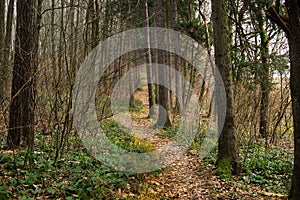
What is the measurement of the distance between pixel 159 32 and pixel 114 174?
437 inches

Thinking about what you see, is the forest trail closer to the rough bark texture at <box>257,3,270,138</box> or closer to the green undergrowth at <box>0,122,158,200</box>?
the green undergrowth at <box>0,122,158,200</box>

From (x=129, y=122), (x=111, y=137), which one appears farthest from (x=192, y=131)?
(x=111, y=137)

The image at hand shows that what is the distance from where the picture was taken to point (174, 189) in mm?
6031

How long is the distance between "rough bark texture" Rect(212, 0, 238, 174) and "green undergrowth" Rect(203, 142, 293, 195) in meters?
0.37

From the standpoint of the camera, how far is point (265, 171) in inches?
275

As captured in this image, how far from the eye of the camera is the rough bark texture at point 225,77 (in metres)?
6.71

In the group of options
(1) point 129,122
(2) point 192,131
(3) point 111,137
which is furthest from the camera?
(1) point 129,122

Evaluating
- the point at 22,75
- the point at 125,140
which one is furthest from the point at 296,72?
the point at 125,140

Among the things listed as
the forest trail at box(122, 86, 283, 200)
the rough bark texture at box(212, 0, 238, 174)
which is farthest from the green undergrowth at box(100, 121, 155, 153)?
the rough bark texture at box(212, 0, 238, 174)

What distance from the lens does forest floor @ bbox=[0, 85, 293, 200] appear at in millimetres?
4569

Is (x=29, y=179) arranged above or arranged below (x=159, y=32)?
below

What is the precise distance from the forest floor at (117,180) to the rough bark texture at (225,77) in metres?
0.38

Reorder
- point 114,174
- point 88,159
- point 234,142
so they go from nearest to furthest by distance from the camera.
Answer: point 114,174
point 88,159
point 234,142

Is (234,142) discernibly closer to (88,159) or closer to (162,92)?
(88,159)
